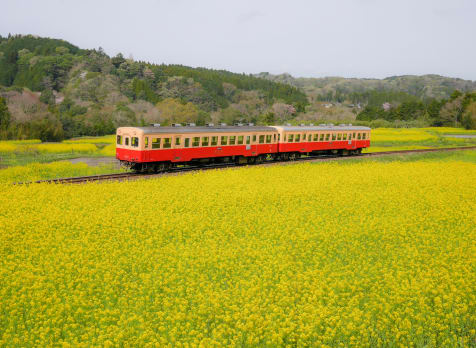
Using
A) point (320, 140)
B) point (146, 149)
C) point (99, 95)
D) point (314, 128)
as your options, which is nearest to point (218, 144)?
point (146, 149)

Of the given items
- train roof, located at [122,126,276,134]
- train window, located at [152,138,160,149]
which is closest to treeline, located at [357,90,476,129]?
train roof, located at [122,126,276,134]

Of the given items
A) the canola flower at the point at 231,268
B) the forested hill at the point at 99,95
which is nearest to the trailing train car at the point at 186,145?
the canola flower at the point at 231,268

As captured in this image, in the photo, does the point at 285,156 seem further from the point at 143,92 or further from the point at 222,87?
the point at 222,87

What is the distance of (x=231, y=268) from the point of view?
31.0ft

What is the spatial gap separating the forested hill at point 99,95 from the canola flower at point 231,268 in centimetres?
3385

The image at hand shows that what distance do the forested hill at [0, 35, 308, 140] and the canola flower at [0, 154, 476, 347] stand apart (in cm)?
3385

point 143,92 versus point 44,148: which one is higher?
point 143,92

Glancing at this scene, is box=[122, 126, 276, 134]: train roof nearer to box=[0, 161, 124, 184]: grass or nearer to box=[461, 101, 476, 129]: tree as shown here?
box=[0, 161, 124, 184]: grass

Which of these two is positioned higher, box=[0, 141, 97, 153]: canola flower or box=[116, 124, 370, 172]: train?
box=[116, 124, 370, 172]: train

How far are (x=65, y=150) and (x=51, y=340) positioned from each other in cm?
3035

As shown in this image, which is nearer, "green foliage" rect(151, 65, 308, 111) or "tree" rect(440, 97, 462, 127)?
"tree" rect(440, 97, 462, 127)

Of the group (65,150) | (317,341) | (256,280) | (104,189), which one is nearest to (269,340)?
(317,341)

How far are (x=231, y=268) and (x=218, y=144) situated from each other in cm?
1625

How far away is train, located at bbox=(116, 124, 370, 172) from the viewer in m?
21.9
